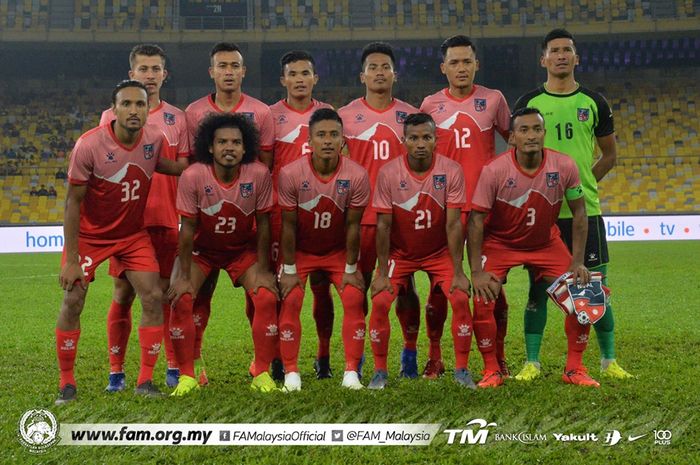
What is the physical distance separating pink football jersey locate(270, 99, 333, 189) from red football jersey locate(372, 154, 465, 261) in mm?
646

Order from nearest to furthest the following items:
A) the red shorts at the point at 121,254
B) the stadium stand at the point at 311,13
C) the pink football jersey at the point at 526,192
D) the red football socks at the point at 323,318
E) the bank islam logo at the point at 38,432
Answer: the bank islam logo at the point at 38,432 → the red shorts at the point at 121,254 → the pink football jersey at the point at 526,192 → the red football socks at the point at 323,318 → the stadium stand at the point at 311,13

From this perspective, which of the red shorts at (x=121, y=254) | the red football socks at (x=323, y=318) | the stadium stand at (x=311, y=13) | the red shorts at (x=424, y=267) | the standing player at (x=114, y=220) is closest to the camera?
the standing player at (x=114, y=220)

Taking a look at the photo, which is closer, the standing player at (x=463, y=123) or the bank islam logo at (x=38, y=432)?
the bank islam logo at (x=38, y=432)

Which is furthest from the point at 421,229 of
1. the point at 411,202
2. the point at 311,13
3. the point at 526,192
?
the point at 311,13

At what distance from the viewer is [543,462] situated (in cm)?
324

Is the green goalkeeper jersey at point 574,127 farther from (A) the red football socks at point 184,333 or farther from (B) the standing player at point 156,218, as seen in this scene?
(A) the red football socks at point 184,333

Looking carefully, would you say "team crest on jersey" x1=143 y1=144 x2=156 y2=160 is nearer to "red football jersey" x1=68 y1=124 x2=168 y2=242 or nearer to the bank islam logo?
"red football jersey" x1=68 y1=124 x2=168 y2=242

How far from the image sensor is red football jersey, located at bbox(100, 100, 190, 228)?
190 inches

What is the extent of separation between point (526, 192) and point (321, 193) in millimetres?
1205

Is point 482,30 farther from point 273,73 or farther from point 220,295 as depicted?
point 220,295

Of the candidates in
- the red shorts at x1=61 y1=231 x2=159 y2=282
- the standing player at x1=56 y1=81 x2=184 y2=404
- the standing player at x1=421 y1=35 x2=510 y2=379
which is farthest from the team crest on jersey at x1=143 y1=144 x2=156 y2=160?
the standing player at x1=421 y1=35 x2=510 y2=379

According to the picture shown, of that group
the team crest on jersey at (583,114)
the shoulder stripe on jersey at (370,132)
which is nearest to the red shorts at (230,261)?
the shoulder stripe on jersey at (370,132)

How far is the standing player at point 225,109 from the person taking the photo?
4887 mm

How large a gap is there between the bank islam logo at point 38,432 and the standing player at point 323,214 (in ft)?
4.46
